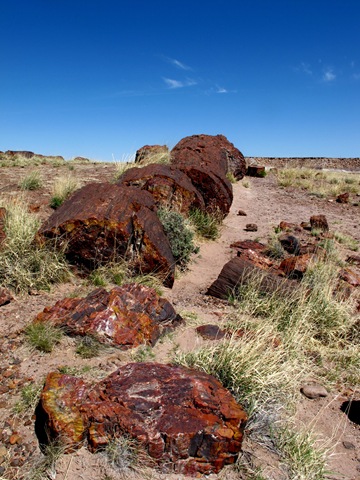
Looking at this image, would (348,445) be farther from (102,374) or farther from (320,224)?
(320,224)

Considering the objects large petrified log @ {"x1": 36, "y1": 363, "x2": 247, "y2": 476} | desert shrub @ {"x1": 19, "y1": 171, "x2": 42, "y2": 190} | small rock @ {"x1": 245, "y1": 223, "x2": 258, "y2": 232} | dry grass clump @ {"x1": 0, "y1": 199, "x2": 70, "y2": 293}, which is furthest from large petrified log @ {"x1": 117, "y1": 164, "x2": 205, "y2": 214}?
large petrified log @ {"x1": 36, "y1": 363, "x2": 247, "y2": 476}

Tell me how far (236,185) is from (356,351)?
10202mm

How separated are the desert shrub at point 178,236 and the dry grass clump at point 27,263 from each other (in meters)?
1.91

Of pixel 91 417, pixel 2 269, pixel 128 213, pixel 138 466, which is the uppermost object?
pixel 128 213

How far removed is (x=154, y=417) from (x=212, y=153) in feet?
33.0

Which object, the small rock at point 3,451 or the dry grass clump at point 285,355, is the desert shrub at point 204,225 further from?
the small rock at point 3,451

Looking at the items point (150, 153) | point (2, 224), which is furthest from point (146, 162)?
point (2, 224)

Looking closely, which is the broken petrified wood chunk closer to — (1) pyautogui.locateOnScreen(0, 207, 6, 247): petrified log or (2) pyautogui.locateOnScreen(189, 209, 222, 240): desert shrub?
(2) pyautogui.locateOnScreen(189, 209, 222, 240): desert shrub

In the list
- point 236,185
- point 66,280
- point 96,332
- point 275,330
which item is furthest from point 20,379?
point 236,185

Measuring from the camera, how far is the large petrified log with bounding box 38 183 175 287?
530cm

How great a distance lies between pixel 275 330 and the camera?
4.35 meters

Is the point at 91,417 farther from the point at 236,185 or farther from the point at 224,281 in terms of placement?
the point at 236,185

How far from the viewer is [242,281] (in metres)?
5.28

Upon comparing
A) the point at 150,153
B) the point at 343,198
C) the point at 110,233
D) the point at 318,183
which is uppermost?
the point at 150,153
